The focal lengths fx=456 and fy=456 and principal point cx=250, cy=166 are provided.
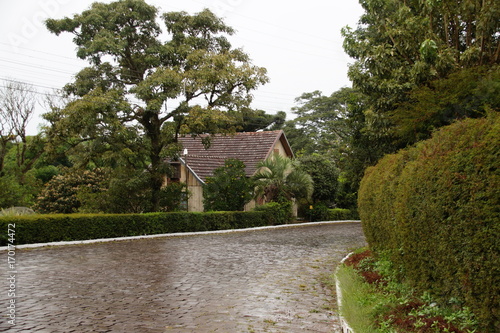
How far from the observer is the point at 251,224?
28.0m

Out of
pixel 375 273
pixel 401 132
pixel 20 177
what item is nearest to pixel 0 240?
pixel 375 273

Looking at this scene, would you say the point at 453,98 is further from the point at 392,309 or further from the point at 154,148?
the point at 154,148

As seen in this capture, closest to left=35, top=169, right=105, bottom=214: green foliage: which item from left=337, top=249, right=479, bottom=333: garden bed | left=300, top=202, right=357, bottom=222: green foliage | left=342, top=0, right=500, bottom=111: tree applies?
left=300, top=202, right=357, bottom=222: green foliage

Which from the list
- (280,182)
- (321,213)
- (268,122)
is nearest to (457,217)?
(280,182)

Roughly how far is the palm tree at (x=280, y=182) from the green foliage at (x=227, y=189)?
2910 millimetres

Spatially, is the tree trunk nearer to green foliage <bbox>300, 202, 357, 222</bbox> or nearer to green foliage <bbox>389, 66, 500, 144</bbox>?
green foliage <bbox>389, 66, 500, 144</bbox>

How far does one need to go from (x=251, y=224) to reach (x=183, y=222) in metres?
5.77

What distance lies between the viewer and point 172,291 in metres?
8.72

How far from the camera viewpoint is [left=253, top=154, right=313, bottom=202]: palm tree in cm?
3136

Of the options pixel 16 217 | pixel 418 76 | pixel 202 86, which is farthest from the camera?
pixel 202 86

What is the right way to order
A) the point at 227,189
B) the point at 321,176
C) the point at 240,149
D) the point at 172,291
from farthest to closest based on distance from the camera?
the point at 240,149, the point at 321,176, the point at 227,189, the point at 172,291

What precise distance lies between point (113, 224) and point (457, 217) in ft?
57.3

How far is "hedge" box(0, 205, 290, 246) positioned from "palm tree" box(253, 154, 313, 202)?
2589mm

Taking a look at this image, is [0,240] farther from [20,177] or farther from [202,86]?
[20,177]
